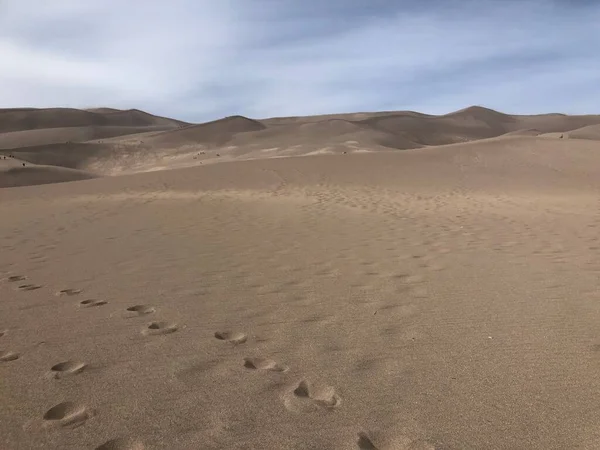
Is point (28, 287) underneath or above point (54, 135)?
underneath

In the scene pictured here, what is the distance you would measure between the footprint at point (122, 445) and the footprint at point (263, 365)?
2.83 feet

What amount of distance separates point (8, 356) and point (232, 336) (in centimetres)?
131

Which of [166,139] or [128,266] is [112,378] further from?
[166,139]

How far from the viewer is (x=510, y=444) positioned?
2.25m

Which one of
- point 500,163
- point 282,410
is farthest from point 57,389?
point 500,163

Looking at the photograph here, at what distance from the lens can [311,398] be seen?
8.62ft

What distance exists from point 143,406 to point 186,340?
89 cm

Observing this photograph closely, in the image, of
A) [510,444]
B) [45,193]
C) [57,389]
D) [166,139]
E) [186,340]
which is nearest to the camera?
[510,444]

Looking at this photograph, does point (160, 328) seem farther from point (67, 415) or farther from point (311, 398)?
point (311, 398)

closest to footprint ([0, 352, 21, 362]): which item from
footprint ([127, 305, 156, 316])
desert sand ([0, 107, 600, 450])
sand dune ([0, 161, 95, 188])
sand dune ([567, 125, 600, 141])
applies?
desert sand ([0, 107, 600, 450])

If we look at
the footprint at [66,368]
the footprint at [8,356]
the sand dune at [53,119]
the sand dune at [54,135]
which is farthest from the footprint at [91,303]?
the sand dune at [53,119]

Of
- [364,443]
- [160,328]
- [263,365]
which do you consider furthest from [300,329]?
[364,443]

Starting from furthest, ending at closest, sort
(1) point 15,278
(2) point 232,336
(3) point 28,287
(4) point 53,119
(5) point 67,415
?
1. (4) point 53,119
2. (1) point 15,278
3. (3) point 28,287
4. (2) point 232,336
5. (5) point 67,415

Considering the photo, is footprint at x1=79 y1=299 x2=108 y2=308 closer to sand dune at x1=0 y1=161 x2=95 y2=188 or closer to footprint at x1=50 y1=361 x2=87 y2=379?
footprint at x1=50 y1=361 x2=87 y2=379
